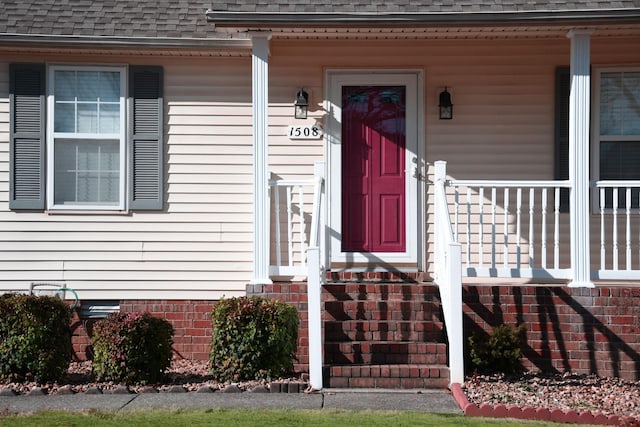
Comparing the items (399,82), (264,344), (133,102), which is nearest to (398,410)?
(264,344)

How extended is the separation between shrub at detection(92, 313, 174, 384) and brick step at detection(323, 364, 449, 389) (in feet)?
5.82

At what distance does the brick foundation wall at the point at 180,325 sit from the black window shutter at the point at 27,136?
1.59 m

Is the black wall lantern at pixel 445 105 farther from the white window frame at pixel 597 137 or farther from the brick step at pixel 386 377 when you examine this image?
the brick step at pixel 386 377

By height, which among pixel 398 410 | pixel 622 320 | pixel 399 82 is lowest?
pixel 398 410

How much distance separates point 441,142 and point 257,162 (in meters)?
2.42

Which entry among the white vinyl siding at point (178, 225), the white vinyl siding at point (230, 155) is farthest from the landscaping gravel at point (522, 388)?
the white vinyl siding at point (230, 155)

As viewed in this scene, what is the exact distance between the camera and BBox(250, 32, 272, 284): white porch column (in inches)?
396

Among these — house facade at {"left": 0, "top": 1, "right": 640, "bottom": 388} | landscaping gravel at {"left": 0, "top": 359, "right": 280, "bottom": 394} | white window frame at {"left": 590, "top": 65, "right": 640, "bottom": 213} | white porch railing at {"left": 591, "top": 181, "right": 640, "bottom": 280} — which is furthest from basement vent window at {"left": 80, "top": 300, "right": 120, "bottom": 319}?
white window frame at {"left": 590, "top": 65, "right": 640, "bottom": 213}

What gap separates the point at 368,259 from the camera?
433 inches

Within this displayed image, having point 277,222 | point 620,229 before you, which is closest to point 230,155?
point 277,222

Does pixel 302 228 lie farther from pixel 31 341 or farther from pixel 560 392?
pixel 560 392

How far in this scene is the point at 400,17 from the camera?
9531 millimetres

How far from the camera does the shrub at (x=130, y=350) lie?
9117 mm

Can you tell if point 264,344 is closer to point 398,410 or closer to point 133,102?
point 398,410
